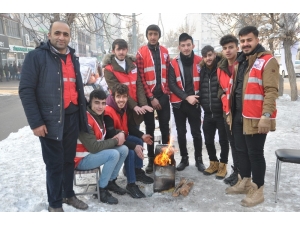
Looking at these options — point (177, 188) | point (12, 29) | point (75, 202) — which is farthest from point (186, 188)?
point (12, 29)

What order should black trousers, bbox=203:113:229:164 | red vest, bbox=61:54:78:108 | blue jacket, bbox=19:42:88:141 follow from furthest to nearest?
black trousers, bbox=203:113:229:164 < red vest, bbox=61:54:78:108 < blue jacket, bbox=19:42:88:141

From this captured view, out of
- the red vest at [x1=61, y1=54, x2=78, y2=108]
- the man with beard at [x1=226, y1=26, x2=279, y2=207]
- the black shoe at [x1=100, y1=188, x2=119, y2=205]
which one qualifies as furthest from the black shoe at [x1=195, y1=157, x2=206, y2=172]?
the red vest at [x1=61, y1=54, x2=78, y2=108]

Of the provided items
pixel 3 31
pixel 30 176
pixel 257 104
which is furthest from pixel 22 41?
pixel 257 104

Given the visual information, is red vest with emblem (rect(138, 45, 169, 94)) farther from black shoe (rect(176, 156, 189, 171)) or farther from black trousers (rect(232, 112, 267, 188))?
black trousers (rect(232, 112, 267, 188))

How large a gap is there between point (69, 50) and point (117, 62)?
0.99m

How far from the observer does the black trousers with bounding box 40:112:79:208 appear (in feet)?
9.53

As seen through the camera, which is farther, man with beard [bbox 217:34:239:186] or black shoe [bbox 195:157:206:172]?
black shoe [bbox 195:157:206:172]

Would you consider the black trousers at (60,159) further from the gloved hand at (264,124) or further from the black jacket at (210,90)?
the gloved hand at (264,124)

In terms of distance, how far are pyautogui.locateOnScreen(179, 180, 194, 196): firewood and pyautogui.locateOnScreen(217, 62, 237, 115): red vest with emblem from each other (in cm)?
114

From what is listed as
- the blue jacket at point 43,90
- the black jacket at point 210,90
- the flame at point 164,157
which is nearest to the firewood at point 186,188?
the flame at point 164,157

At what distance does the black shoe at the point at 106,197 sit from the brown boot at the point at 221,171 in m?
1.67

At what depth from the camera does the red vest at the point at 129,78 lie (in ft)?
13.0

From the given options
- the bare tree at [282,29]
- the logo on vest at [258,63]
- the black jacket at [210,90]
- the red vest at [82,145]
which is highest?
the bare tree at [282,29]

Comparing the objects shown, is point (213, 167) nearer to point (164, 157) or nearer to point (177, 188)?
point (177, 188)
